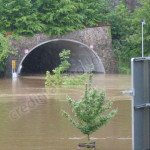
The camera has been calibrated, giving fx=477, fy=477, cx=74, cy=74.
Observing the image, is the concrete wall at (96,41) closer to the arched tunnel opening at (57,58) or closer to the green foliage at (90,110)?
the arched tunnel opening at (57,58)

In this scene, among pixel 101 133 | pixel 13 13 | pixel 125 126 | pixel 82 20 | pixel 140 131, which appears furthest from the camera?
pixel 82 20

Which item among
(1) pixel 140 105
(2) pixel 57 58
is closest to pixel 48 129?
(1) pixel 140 105

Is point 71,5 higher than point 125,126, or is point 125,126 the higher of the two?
point 71,5

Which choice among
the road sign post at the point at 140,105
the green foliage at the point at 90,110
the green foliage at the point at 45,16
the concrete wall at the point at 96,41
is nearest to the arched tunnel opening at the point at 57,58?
the concrete wall at the point at 96,41

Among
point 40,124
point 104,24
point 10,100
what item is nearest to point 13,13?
point 104,24

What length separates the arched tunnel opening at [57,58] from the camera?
3519cm

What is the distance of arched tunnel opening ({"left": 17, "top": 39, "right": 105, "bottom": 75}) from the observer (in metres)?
35.2

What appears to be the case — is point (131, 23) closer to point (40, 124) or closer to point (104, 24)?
point (104, 24)

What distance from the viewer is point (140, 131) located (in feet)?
16.3

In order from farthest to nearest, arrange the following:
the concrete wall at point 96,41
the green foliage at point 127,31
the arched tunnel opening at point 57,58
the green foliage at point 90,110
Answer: the arched tunnel opening at point 57,58
the green foliage at point 127,31
the concrete wall at point 96,41
the green foliage at point 90,110

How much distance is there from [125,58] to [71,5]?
6.18 meters

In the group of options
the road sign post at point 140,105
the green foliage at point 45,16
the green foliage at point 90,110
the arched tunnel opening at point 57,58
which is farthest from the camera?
the arched tunnel opening at point 57,58

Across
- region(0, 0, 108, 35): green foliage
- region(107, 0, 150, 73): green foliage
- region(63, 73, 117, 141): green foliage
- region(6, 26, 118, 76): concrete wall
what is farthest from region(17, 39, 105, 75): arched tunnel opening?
region(63, 73, 117, 141): green foliage

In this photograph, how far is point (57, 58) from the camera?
38.8 meters
